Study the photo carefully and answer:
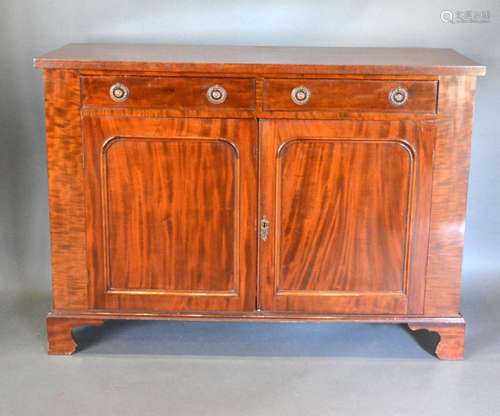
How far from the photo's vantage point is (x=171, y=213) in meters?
2.64

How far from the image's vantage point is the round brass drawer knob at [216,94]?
8.27 ft

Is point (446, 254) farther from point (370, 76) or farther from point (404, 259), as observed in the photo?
point (370, 76)

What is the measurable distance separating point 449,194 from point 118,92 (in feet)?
3.37

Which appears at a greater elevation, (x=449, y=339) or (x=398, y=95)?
(x=398, y=95)

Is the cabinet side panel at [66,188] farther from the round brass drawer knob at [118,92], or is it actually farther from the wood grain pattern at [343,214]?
the wood grain pattern at [343,214]

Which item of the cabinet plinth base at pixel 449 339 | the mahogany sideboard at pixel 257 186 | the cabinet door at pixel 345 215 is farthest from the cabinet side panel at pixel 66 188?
the cabinet plinth base at pixel 449 339

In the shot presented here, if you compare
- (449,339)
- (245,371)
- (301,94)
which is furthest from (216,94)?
(449,339)

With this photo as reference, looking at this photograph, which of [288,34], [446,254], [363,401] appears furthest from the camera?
[288,34]

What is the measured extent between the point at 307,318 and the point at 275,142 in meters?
0.56

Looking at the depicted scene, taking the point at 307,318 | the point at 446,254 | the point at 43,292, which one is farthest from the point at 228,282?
the point at 43,292

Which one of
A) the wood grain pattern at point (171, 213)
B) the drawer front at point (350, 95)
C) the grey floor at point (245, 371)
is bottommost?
the grey floor at point (245, 371)

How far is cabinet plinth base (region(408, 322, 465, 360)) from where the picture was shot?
8.88ft

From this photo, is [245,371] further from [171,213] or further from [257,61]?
[257,61]

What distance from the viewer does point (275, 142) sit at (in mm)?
2574
